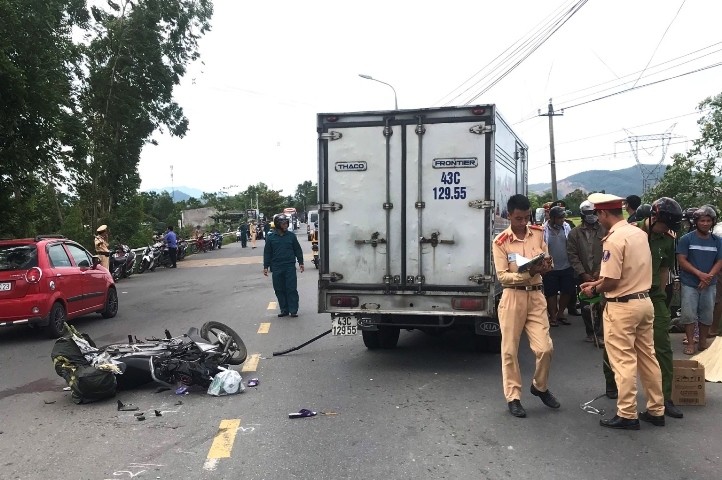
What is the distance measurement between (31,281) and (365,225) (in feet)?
17.8

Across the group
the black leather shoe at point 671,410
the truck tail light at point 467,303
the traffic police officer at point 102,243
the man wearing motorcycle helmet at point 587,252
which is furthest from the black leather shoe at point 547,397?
the traffic police officer at point 102,243

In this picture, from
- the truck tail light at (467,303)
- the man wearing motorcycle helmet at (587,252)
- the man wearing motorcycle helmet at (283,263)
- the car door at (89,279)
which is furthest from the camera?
the man wearing motorcycle helmet at (283,263)

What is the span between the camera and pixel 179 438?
15.8 feet

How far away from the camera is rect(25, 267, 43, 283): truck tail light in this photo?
29.9 ft

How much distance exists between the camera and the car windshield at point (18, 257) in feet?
30.3

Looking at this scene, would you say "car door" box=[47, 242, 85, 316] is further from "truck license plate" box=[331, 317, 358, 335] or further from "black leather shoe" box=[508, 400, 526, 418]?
"black leather shoe" box=[508, 400, 526, 418]

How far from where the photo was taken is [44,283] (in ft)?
30.3

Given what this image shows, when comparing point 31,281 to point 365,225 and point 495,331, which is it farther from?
point 495,331

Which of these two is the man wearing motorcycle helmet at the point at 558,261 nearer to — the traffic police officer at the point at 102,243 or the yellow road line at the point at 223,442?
the yellow road line at the point at 223,442

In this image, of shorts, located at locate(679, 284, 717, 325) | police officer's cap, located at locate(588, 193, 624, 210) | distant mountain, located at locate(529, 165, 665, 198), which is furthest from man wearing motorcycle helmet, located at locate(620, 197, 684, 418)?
distant mountain, located at locate(529, 165, 665, 198)

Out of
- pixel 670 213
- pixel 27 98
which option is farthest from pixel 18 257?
pixel 670 213

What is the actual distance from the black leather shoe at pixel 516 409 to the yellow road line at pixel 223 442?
2.26 metres

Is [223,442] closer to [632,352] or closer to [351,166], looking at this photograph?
[632,352]

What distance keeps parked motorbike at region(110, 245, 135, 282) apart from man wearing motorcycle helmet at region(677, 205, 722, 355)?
1708 centimetres
